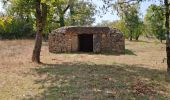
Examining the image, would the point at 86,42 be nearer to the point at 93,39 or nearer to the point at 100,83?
the point at 93,39

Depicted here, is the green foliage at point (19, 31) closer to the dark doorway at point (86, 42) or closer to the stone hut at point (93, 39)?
the dark doorway at point (86, 42)

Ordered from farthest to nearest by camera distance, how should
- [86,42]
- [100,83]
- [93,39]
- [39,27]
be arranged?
1. [86,42]
2. [93,39]
3. [39,27]
4. [100,83]

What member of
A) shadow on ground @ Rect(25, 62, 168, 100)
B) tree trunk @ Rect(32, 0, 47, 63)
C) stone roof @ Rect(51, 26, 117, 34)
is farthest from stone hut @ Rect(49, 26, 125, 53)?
shadow on ground @ Rect(25, 62, 168, 100)

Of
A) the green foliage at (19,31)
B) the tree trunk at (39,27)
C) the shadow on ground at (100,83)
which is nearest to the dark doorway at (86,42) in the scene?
the tree trunk at (39,27)

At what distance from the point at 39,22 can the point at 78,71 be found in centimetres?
552

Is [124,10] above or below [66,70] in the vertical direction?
above

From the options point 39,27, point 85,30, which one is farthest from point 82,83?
point 85,30

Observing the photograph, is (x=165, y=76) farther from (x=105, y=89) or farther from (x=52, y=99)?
(x=52, y=99)

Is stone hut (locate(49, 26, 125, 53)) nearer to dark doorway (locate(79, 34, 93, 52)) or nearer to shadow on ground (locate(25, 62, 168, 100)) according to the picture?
dark doorway (locate(79, 34, 93, 52))

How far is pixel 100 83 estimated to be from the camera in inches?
575

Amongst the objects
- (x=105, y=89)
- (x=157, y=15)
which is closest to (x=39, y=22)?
(x=157, y=15)

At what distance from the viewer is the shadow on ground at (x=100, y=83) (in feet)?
40.8

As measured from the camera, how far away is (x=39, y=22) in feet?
72.1

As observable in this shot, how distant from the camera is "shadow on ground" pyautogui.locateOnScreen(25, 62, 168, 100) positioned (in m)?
12.4
